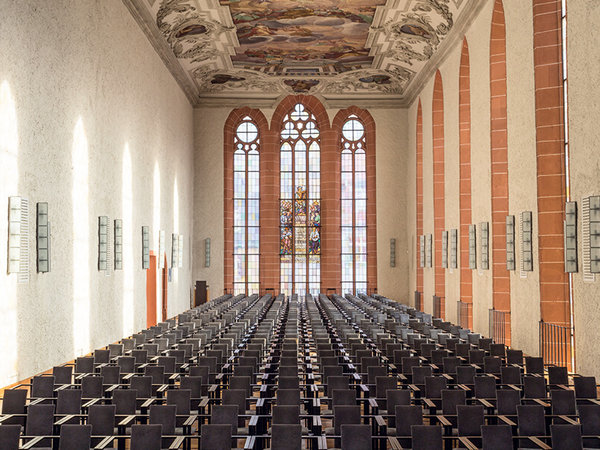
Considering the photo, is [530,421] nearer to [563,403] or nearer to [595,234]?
[563,403]

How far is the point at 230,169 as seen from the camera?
3856 cm

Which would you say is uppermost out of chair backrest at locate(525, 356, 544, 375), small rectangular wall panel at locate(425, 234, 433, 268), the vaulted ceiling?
the vaulted ceiling

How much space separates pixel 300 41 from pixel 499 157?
13.7 metres

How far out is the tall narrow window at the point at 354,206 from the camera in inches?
1519

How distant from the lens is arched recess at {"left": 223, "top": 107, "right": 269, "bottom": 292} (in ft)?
125

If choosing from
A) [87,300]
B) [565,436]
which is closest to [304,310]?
[87,300]

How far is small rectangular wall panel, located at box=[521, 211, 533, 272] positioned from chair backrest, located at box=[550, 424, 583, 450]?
1073 centimetres

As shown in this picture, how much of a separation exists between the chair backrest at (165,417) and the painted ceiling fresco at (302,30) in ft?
67.8

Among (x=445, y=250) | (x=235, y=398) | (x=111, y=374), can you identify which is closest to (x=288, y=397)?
(x=235, y=398)

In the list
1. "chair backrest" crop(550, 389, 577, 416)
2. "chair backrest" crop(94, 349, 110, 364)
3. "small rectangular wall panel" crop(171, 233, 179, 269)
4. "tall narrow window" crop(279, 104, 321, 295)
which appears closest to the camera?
"chair backrest" crop(550, 389, 577, 416)

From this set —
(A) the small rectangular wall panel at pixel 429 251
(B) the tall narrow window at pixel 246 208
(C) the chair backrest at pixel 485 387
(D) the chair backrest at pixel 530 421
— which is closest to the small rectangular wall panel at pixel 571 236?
(C) the chair backrest at pixel 485 387

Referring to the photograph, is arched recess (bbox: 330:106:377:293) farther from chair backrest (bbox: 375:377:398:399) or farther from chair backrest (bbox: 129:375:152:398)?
chair backrest (bbox: 129:375:152:398)

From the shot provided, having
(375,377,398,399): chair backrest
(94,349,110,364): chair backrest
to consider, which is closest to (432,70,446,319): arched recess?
(94,349,110,364): chair backrest

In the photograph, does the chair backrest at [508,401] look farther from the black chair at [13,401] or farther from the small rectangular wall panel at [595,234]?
the black chair at [13,401]
